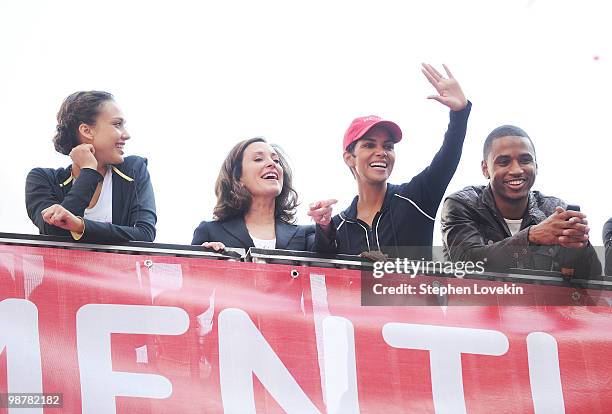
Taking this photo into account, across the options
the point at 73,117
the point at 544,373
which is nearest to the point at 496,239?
the point at 544,373

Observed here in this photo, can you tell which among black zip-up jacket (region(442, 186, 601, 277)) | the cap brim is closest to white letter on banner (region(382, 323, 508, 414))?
black zip-up jacket (region(442, 186, 601, 277))

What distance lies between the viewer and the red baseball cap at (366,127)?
3271 millimetres

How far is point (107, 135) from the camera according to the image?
320cm

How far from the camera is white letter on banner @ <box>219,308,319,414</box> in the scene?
106 inches

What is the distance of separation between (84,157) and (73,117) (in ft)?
0.95

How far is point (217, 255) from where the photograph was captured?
2.81 meters

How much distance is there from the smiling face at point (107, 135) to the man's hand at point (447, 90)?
48.5 inches

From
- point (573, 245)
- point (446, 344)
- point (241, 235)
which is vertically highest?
point (241, 235)

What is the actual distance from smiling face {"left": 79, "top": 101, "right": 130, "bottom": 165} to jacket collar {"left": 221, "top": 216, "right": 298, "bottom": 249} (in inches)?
20.4

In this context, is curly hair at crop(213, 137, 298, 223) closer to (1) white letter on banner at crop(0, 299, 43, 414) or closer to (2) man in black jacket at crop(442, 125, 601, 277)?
(2) man in black jacket at crop(442, 125, 601, 277)

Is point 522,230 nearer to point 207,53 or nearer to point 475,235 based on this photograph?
point 475,235

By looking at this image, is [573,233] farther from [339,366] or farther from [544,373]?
[339,366]

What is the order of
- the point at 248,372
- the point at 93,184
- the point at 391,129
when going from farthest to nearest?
the point at 391,129
the point at 93,184
the point at 248,372

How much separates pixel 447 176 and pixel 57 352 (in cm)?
157
